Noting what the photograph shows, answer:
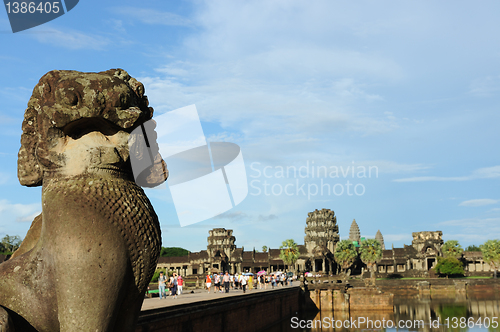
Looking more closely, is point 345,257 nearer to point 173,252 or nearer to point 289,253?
point 289,253

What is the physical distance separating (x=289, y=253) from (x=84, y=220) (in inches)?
3080

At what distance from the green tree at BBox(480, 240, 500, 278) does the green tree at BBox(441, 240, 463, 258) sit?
409 centimetres

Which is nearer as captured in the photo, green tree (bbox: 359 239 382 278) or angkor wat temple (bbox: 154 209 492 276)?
green tree (bbox: 359 239 382 278)

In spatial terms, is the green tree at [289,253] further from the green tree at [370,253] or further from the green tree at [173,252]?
the green tree at [173,252]

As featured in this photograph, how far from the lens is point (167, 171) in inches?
198

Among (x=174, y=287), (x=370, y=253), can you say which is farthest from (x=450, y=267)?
(x=174, y=287)

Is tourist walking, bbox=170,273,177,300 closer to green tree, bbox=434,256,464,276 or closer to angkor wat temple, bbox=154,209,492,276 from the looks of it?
angkor wat temple, bbox=154,209,492,276

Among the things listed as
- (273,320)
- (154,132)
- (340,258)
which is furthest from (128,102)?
(340,258)

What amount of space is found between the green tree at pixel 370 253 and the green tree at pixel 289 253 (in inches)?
455

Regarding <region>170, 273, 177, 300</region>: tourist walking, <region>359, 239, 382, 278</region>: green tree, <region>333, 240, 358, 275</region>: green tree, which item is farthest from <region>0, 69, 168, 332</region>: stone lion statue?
<region>359, 239, 382, 278</region>: green tree

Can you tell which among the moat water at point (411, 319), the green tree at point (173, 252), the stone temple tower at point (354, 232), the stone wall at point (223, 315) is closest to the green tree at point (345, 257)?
the moat water at point (411, 319)

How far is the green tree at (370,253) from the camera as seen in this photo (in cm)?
7744

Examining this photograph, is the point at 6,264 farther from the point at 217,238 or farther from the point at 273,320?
the point at 217,238

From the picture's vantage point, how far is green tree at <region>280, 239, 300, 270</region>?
80188 millimetres
